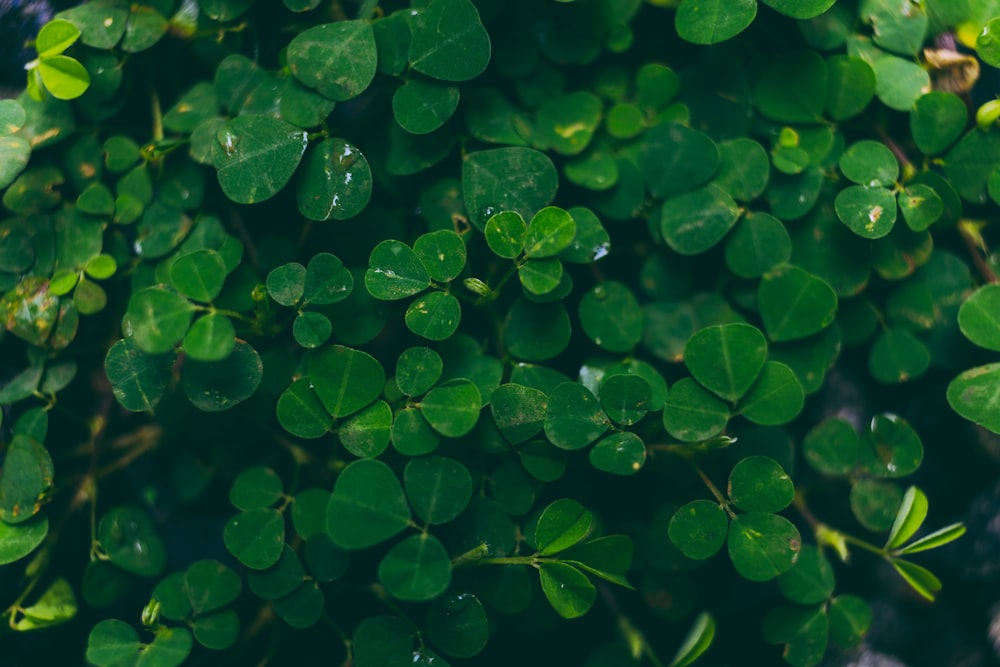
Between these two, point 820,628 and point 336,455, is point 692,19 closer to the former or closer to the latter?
point 336,455

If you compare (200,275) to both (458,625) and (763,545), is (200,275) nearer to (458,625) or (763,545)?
(458,625)

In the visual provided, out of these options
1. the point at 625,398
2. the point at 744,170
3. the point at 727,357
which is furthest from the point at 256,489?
the point at 744,170

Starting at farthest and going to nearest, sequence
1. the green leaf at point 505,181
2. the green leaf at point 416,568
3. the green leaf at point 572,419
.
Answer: the green leaf at point 505,181, the green leaf at point 572,419, the green leaf at point 416,568

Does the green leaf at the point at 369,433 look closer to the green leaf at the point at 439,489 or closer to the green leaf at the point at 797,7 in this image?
the green leaf at the point at 439,489

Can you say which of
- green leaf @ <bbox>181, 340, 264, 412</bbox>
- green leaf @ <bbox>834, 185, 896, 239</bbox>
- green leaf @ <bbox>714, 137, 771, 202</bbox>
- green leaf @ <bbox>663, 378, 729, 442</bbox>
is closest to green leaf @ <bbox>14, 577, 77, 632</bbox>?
green leaf @ <bbox>181, 340, 264, 412</bbox>

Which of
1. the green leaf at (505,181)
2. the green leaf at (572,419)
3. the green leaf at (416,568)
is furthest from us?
the green leaf at (505,181)

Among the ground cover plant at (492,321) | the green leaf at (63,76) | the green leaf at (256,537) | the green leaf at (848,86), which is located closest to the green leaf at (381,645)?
the ground cover plant at (492,321)
